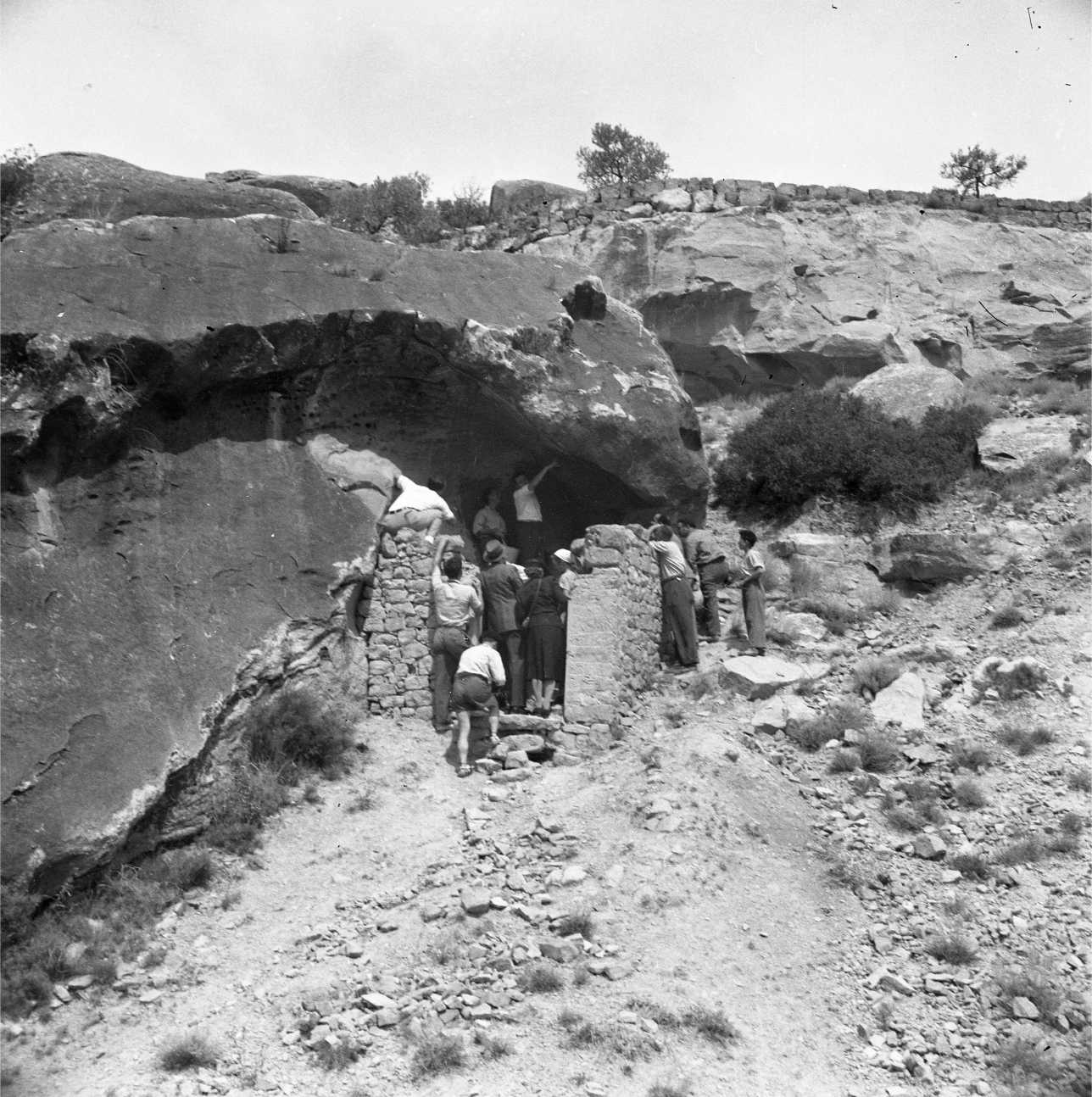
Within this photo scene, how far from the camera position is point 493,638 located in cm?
1357

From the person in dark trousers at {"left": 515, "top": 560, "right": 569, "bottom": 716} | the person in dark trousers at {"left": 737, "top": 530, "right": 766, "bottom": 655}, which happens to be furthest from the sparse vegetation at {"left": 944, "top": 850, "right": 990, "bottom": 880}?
the person in dark trousers at {"left": 515, "top": 560, "right": 569, "bottom": 716}

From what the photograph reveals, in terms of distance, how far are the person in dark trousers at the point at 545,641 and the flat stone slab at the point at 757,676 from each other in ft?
5.55

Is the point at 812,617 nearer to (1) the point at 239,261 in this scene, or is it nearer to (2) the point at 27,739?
(1) the point at 239,261

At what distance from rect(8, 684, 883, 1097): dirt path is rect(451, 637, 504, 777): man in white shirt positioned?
1.12ft

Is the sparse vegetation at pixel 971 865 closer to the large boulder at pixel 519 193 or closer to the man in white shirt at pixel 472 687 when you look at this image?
the man in white shirt at pixel 472 687

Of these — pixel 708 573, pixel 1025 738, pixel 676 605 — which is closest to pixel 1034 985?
pixel 1025 738

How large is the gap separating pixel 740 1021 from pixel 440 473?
775 centimetres

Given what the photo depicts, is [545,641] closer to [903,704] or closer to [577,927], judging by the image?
[903,704]

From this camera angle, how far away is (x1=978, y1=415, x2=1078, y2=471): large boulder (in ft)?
57.9

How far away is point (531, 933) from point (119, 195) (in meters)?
9.71

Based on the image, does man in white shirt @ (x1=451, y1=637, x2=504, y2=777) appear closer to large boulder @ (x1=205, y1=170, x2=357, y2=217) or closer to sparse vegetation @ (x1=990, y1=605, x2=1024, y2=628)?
sparse vegetation @ (x1=990, y1=605, x2=1024, y2=628)

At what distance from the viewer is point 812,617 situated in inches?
580

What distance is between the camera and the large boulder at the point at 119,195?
1454 cm

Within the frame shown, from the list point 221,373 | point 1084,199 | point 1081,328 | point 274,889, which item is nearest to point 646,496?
point 221,373
